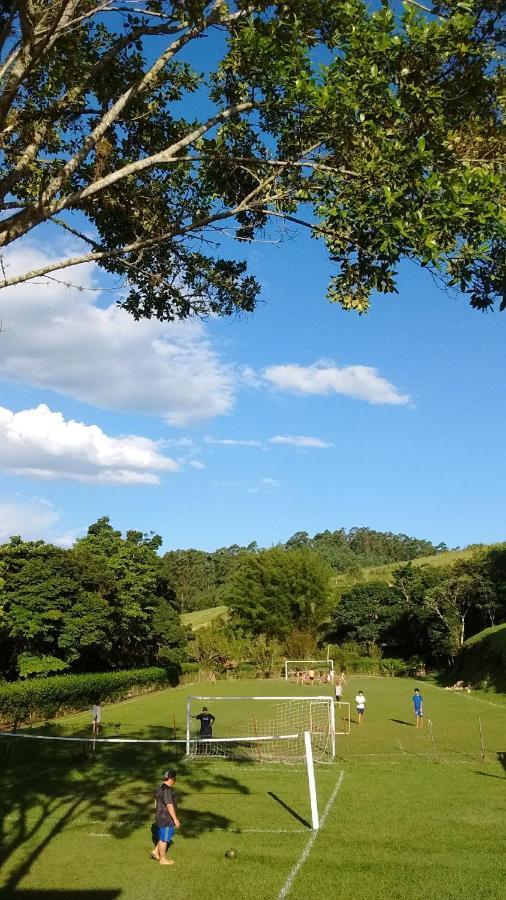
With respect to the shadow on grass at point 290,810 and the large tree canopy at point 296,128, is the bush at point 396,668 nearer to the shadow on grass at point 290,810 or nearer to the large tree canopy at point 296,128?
the shadow on grass at point 290,810

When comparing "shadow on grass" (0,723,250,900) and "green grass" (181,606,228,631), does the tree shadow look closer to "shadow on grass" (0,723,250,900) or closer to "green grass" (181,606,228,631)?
"shadow on grass" (0,723,250,900)

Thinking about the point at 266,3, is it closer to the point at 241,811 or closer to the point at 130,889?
the point at 130,889

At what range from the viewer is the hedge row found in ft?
102

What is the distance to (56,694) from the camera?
34.1 meters

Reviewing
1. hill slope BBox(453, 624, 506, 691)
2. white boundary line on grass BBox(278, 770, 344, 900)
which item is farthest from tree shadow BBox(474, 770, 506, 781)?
hill slope BBox(453, 624, 506, 691)

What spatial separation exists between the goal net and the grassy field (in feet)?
3.31

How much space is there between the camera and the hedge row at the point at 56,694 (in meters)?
31.1

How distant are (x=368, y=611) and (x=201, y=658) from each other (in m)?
17.9

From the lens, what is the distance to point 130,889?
9.62 metres

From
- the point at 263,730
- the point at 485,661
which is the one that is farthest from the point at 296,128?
the point at 485,661

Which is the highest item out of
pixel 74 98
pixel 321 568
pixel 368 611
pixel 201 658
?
pixel 74 98

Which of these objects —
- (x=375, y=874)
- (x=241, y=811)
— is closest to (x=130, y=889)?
(x=375, y=874)

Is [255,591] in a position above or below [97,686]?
above

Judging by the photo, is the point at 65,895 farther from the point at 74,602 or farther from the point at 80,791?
the point at 74,602
